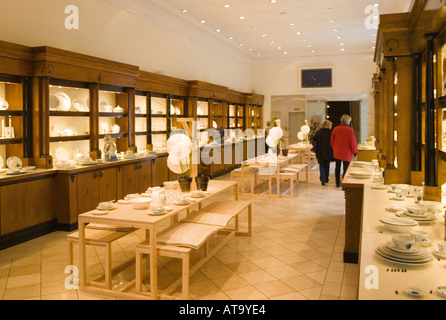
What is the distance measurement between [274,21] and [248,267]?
308 inches

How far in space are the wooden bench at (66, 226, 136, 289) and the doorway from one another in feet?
49.3

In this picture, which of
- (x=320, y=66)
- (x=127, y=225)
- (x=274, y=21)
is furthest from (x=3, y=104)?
(x=320, y=66)

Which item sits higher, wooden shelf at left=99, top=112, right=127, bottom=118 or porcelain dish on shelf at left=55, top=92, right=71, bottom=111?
porcelain dish on shelf at left=55, top=92, right=71, bottom=111

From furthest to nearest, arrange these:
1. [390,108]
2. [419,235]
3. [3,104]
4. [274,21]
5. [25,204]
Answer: [274,21] → [390,108] → [3,104] → [25,204] → [419,235]

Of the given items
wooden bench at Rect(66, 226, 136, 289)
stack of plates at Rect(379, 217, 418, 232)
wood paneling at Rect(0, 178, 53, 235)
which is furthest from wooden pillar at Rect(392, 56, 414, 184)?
wood paneling at Rect(0, 178, 53, 235)

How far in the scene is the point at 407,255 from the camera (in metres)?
2.08

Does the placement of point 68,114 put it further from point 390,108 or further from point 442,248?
point 442,248

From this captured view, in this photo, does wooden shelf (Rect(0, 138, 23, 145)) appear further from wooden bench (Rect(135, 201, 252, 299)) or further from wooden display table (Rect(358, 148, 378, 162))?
wooden display table (Rect(358, 148, 378, 162))

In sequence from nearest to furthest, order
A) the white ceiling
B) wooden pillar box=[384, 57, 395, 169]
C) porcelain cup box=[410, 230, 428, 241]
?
porcelain cup box=[410, 230, 428, 241], wooden pillar box=[384, 57, 395, 169], the white ceiling

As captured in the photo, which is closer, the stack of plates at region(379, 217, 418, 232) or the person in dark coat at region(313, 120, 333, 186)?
the stack of plates at region(379, 217, 418, 232)

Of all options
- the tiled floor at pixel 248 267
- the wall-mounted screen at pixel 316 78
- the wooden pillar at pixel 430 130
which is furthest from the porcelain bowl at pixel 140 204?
the wall-mounted screen at pixel 316 78

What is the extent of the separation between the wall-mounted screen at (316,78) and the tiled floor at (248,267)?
1015 centimetres

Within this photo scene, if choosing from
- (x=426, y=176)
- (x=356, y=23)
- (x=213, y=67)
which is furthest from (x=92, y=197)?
(x=356, y=23)

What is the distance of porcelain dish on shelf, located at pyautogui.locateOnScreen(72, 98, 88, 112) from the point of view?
670cm
